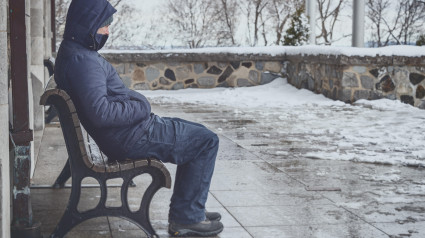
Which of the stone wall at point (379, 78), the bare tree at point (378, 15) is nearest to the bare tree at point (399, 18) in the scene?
the bare tree at point (378, 15)

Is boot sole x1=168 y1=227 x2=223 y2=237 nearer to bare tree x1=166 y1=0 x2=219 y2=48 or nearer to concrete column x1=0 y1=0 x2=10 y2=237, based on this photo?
concrete column x1=0 y1=0 x2=10 y2=237

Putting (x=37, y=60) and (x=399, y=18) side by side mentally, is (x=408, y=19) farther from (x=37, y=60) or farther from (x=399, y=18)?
(x=37, y=60)

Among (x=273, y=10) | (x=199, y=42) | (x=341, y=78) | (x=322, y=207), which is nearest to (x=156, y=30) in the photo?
(x=199, y=42)

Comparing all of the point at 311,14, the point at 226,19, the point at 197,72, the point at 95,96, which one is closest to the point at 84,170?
the point at 95,96

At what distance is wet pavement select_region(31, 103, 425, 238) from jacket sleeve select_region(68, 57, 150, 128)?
0.76m

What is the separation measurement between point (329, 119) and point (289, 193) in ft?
16.0

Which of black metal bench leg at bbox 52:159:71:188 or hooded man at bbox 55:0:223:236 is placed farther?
black metal bench leg at bbox 52:159:71:188

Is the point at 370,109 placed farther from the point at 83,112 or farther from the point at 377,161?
the point at 83,112

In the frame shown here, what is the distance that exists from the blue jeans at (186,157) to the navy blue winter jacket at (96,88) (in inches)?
5.1

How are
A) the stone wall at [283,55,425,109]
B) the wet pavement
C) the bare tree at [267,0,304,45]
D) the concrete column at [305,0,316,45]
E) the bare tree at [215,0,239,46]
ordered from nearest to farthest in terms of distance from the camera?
the wet pavement
the stone wall at [283,55,425,109]
the concrete column at [305,0,316,45]
the bare tree at [215,0,239,46]
the bare tree at [267,0,304,45]

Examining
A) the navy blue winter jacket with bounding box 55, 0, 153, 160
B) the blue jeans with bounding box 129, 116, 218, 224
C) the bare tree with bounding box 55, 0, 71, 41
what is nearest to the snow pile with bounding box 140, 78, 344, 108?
the blue jeans with bounding box 129, 116, 218, 224

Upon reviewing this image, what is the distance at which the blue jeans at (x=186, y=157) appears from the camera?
4137 millimetres

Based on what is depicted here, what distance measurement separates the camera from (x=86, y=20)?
3.92 meters

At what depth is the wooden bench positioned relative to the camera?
154 inches
